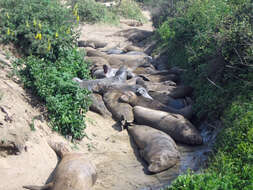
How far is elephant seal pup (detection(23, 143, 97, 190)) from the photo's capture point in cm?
501

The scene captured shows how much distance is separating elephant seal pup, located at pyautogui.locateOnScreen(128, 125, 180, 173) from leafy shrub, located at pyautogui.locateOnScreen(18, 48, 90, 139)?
1393 mm

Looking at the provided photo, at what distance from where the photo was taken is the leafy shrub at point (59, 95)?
279 inches

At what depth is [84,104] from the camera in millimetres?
7520

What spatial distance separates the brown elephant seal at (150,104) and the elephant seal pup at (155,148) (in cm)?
120

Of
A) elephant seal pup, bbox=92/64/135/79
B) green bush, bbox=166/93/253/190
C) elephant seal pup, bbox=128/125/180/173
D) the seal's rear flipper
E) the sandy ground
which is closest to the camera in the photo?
green bush, bbox=166/93/253/190

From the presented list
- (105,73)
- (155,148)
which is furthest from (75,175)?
(105,73)

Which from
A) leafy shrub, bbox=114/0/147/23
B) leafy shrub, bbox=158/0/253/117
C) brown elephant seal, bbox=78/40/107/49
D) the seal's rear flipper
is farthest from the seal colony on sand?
leafy shrub, bbox=114/0/147/23

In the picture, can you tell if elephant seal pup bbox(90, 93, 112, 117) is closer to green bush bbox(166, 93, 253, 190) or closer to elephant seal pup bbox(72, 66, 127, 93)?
elephant seal pup bbox(72, 66, 127, 93)

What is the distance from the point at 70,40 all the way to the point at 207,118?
4661mm

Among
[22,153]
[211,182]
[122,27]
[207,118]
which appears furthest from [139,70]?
[122,27]

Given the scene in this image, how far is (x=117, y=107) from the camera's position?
899 centimetres

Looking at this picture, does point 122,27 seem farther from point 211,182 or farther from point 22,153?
point 211,182

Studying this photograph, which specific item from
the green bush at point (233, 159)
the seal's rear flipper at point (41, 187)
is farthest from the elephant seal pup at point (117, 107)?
the seal's rear flipper at point (41, 187)

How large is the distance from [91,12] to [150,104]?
1452 cm
